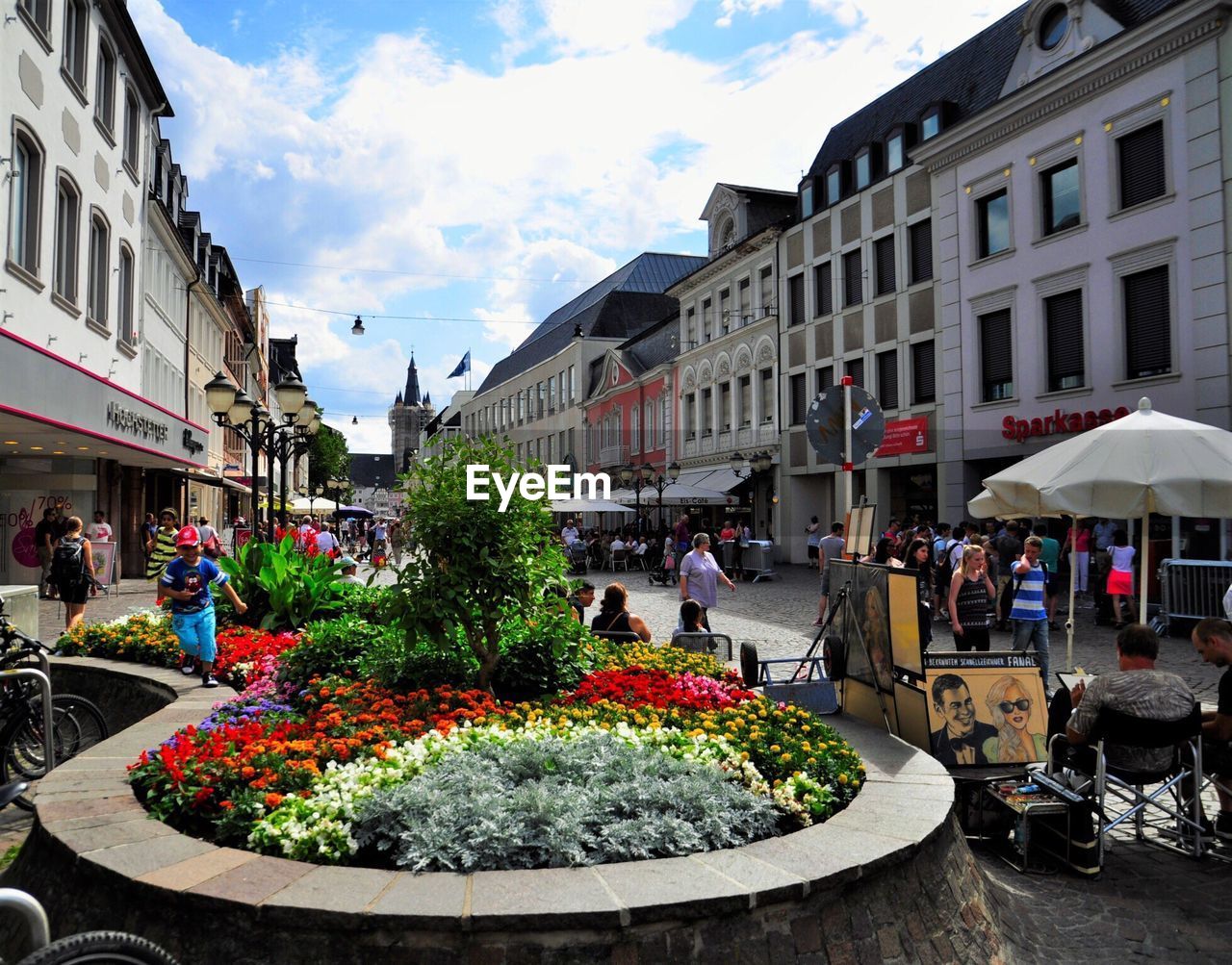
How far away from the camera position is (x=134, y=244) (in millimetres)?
22656

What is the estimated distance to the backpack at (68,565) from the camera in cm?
1272

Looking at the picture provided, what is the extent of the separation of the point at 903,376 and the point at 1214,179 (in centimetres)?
1001

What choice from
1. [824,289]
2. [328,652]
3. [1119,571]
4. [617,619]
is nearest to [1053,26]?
[824,289]

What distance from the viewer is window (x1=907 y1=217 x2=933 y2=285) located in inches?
1041

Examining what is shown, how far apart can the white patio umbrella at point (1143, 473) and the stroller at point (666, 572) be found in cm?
1779

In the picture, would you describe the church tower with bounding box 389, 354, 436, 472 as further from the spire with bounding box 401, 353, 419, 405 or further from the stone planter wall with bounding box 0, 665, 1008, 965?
the stone planter wall with bounding box 0, 665, 1008, 965

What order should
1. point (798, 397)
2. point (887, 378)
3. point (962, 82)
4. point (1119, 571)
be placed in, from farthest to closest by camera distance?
point (798, 397) → point (887, 378) → point (962, 82) → point (1119, 571)

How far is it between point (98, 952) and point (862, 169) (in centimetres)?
3026

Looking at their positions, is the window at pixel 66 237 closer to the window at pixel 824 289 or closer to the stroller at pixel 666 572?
the stroller at pixel 666 572

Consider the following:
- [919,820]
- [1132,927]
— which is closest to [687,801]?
[919,820]

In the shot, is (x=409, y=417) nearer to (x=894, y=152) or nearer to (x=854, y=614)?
(x=894, y=152)

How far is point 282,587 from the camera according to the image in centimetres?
1086

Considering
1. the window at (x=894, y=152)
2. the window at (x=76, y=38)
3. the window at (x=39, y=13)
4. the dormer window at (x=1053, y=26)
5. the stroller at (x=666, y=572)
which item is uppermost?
the dormer window at (x=1053, y=26)

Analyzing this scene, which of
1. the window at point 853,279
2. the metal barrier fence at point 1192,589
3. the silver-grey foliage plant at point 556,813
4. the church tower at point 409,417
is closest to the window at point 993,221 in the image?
the window at point 853,279
